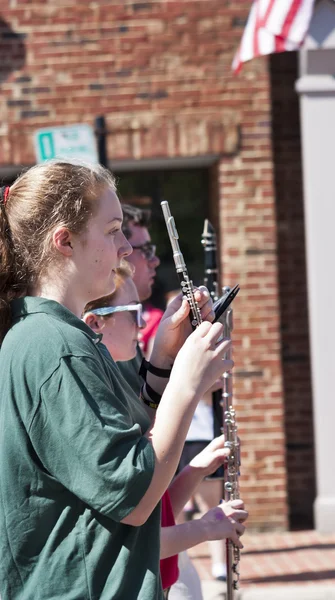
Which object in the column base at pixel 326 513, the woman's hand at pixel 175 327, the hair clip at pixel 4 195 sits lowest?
the column base at pixel 326 513

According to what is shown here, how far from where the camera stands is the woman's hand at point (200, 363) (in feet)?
5.82

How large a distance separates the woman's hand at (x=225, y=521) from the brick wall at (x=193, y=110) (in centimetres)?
437

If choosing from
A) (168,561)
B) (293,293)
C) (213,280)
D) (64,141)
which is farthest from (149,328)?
(168,561)

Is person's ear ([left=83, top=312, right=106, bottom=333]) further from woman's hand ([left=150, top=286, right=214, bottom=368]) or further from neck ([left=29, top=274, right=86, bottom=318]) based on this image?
neck ([left=29, top=274, right=86, bottom=318])

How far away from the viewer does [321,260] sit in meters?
6.67

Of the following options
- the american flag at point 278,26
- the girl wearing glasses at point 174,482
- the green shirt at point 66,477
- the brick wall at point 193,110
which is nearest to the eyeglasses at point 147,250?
the girl wearing glasses at point 174,482

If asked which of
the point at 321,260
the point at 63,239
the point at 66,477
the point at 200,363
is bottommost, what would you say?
the point at 321,260

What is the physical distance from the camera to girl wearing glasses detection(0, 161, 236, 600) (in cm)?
164

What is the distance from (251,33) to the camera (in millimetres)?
6281

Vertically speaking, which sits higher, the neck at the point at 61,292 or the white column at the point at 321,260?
the neck at the point at 61,292

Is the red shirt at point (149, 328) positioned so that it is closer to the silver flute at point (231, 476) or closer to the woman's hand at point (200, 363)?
the silver flute at point (231, 476)

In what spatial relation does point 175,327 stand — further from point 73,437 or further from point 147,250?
point 147,250

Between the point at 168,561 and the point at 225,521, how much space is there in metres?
0.20

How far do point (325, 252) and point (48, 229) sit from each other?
5.03 meters
